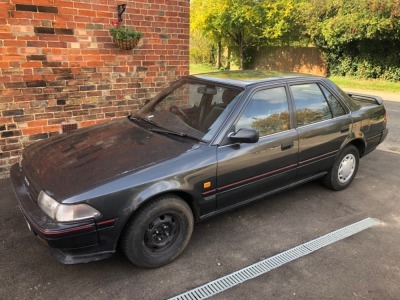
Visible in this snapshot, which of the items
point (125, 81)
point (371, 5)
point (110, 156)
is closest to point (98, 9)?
point (125, 81)

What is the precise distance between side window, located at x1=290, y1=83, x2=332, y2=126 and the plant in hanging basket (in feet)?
9.12

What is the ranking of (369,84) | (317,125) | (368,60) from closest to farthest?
1. (317,125)
2. (369,84)
3. (368,60)

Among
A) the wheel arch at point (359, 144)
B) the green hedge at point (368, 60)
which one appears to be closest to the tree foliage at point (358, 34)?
Result: the green hedge at point (368, 60)

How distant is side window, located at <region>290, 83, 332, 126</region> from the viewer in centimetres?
387

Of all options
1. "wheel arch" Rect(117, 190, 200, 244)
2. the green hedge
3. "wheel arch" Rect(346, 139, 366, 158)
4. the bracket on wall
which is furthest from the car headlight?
the green hedge

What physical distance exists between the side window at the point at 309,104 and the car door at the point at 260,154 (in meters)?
0.18

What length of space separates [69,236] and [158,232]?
0.74m

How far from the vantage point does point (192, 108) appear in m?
3.62

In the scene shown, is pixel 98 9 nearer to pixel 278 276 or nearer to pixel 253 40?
pixel 278 276

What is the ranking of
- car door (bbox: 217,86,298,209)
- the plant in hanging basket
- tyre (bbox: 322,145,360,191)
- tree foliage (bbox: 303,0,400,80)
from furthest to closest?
1. tree foliage (bbox: 303,0,400,80)
2. the plant in hanging basket
3. tyre (bbox: 322,145,360,191)
4. car door (bbox: 217,86,298,209)

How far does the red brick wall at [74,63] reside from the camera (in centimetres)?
467

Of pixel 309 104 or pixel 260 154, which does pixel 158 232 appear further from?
pixel 309 104

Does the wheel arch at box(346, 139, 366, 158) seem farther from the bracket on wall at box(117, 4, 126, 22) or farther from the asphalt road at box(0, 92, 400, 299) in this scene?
the bracket on wall at box(117, 4, 126, 22)

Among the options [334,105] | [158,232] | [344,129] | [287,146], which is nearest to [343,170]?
[344,129]
